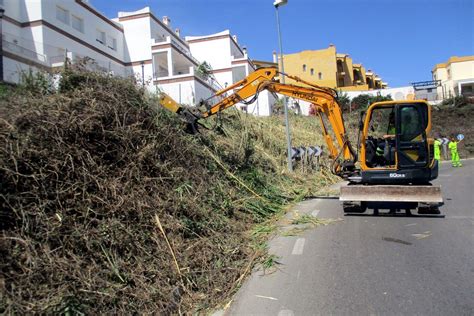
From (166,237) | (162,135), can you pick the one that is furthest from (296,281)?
(162,135)

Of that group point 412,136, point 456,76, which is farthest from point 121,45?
point 456,76

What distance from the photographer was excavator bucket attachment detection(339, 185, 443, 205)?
961 centimetres

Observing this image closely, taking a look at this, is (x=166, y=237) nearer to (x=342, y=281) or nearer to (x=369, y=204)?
(x=342, y=281)

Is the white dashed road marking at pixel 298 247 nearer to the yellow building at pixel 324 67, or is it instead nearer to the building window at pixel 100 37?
the building window at pixel 100 37

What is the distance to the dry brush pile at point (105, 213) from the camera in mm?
4617

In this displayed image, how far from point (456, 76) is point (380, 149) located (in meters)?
70.5

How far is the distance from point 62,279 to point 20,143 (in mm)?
2103

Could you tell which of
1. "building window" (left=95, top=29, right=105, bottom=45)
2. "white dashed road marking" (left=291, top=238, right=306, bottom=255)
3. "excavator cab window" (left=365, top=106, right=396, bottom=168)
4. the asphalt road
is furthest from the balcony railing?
the asphalt road

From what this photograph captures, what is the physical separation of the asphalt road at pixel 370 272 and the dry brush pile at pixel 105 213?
0.65 metres

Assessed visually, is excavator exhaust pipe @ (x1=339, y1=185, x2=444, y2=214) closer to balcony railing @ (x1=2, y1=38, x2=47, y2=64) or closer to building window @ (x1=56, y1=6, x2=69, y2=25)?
balcony railing @ (x1=2, y1=38, x2=47, y2=64)

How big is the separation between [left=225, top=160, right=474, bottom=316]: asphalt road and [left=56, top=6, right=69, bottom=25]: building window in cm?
3125

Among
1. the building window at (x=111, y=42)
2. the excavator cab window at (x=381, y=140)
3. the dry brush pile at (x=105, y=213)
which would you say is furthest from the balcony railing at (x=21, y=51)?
the excavator cab window at (x=381, y=140)

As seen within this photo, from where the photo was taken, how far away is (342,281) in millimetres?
5582

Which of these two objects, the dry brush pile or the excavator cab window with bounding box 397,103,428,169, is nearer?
the dry brush pile
